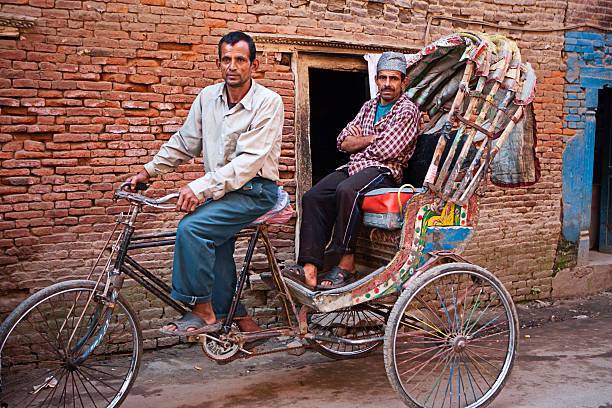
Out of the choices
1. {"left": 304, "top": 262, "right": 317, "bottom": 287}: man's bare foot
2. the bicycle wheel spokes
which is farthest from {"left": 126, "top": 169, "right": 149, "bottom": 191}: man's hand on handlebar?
{"left": 304, "top": 262, "right": 317, "bottom": 287}: man's bare foot

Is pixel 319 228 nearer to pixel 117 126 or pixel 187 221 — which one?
pixel 187 221

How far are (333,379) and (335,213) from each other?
1.31 meters

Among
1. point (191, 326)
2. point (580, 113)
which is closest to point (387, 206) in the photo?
point (191, 326)

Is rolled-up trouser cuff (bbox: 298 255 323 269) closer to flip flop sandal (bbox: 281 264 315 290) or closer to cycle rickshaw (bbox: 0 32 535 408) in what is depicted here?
flip flop sandal (bbox: 281 264 315 290)

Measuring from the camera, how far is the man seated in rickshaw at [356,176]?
393 centimetres

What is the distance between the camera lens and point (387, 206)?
376 centimetres

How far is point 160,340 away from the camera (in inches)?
207

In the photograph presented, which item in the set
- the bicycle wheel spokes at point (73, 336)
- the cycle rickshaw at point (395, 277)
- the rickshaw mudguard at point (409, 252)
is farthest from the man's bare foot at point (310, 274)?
the bicycle wheel spokes at point (73, 336)

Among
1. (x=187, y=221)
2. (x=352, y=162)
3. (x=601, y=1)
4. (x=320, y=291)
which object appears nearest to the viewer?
(x=187, y=221)

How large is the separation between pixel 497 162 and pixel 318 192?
59.0 inches

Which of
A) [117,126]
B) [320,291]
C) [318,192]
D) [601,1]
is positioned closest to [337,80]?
[601,1]

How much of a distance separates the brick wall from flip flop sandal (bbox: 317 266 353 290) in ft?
5.68

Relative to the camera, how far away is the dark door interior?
8.51 meters

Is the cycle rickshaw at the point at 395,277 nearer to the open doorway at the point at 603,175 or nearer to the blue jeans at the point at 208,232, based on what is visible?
the blue jeans at the point at 208,232
